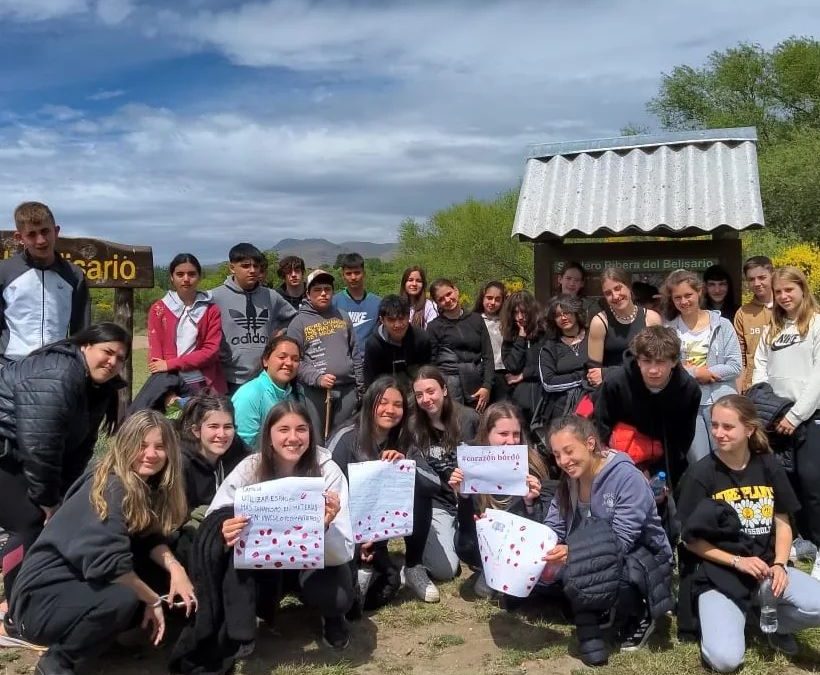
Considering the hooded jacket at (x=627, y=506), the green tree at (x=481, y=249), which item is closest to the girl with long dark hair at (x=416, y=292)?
the hooded jacket at (x=627, y=506)

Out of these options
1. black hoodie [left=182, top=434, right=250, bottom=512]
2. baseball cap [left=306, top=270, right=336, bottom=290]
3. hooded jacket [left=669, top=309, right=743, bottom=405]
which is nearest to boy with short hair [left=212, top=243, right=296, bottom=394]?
baseball cap [left=306, top=270, right=336, bottom=290]

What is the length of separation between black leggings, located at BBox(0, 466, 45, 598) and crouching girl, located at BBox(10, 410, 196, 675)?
0.41 meters

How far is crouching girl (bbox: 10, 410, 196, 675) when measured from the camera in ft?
11.5

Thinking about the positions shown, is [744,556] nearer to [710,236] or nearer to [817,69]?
[710,236]

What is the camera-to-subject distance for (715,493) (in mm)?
4043

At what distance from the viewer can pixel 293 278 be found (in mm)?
7078

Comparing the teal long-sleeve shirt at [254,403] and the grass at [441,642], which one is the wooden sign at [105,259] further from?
the grass at [441,642]

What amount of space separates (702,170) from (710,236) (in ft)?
2.11

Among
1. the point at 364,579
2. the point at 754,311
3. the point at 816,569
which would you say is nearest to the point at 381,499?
the point at 364,579

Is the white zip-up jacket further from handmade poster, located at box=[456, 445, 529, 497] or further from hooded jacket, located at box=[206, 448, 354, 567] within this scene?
handmade poster, located at box=[456, 445, 529, 497]

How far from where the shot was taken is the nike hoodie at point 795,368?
482cm

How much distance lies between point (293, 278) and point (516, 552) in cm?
389

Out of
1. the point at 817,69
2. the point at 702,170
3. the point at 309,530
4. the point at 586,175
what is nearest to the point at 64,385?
the point at 309,530

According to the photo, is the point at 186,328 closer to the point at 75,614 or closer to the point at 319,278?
the point at 319,278
